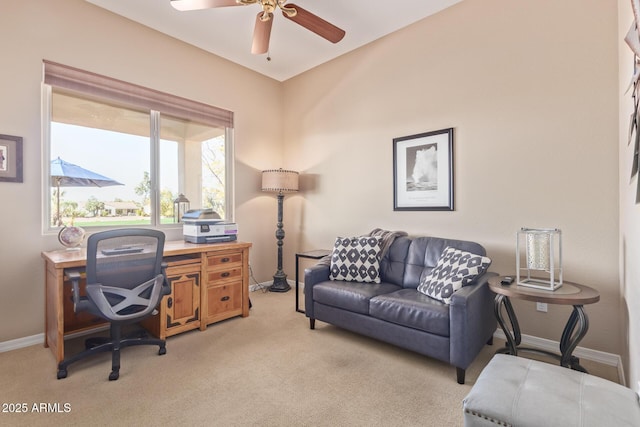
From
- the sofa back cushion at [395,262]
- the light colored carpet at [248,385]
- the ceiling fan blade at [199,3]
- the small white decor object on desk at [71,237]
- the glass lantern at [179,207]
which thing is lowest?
the light colored carpet at [248,385]

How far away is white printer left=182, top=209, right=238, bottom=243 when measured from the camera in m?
3.09

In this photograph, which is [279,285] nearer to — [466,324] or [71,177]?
[71,177]

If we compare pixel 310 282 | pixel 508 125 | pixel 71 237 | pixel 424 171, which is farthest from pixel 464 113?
pixel 71 237

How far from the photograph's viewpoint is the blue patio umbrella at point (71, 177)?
8.97 ft

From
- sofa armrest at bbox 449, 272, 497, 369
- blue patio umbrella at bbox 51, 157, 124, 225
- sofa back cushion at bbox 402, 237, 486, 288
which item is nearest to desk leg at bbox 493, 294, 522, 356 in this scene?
sofa armrest at bbox 449, 272, 497, 369

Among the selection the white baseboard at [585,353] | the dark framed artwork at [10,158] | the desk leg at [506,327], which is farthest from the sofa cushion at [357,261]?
the dark framed artwork at [10,158]

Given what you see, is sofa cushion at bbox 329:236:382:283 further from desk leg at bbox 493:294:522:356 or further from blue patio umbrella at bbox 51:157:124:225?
blue patio umbrella at bbox 51:157:124:225

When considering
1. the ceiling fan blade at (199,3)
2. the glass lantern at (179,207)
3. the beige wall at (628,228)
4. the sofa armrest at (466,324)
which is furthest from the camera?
the glass lantern at (179,207)

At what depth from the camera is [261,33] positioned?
2717 mm

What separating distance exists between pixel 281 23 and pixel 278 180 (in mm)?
1749

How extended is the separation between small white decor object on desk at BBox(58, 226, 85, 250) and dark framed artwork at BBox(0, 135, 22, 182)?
551 millimetres

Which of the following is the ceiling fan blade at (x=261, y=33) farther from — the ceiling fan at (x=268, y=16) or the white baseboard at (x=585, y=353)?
the white baseboard at (x=585, y=353)

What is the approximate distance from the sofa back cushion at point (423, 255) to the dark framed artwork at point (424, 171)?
1.31 feet

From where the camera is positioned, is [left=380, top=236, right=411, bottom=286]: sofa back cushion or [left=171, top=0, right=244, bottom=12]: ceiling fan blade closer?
[left=171, top=0, right=244, bottom=12]: ceiling fan blade
